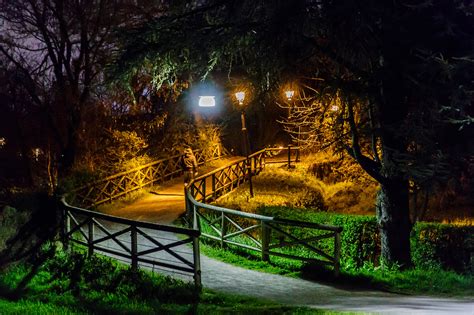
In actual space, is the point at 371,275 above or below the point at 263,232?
below

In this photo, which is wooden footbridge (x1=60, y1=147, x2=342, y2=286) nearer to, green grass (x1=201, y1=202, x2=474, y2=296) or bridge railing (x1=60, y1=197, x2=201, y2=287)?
bridge railing (x1=60, y1=197, x2=201, y2=287)

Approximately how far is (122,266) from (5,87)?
17383 mm

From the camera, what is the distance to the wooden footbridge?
11.7 m

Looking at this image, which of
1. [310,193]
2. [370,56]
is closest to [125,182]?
[310,193]

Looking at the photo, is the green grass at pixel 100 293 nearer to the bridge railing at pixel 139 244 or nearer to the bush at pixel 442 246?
the bridge railing at pixel 139 244

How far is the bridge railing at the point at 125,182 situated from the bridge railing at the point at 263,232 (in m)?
3.24

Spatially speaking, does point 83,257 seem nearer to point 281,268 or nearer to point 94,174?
point 281,268

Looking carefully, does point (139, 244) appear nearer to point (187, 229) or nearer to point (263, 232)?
point (263, 232)

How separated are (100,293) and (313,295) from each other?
3.91 meters

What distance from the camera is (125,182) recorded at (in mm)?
23328

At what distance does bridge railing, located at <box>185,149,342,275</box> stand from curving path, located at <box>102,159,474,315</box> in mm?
924

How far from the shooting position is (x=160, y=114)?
91.4 ft

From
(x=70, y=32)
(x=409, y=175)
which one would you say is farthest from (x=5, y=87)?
(x=409, y=175)

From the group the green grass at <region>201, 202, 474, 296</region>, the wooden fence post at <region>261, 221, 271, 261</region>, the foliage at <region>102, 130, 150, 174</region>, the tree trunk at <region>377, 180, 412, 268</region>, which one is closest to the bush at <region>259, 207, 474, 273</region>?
the green grass at <region>201, 202, 474, 296</region>
